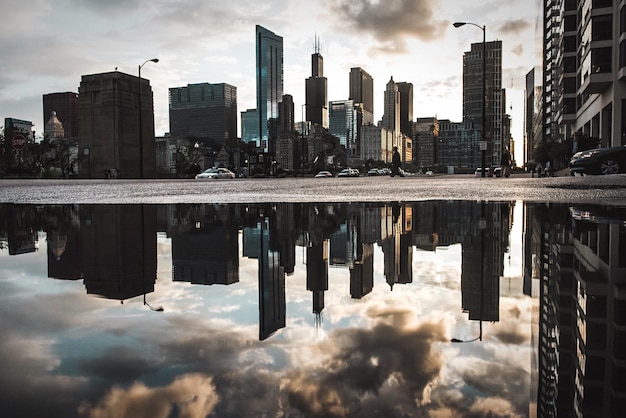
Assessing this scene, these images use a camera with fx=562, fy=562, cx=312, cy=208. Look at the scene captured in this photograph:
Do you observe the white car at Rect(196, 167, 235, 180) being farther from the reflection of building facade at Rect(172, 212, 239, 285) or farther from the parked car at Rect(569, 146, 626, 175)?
the reflection of building facade at Rect(172, 212, 239, 285)

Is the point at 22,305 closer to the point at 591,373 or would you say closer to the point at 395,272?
the point at 395,272

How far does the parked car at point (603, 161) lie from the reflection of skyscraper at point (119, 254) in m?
20.1

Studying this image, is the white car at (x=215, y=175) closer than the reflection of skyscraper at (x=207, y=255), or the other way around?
the reflection of skyscraper at (x=207, y=255)

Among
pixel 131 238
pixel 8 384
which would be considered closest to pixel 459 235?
A: pixel 131 238

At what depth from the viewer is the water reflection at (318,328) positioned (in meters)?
1.72

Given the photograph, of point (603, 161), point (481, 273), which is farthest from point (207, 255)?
point (603, 161)

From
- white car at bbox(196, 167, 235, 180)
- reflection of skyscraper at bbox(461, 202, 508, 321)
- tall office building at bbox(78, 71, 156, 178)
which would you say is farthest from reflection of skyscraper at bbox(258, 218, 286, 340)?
tall office building at bbox(78, 71, 156, 178)

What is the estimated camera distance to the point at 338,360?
2.03 meters

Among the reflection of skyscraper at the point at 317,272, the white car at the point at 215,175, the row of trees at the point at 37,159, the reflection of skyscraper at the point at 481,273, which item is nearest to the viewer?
the reflection of skyscraper at the point at 481,273

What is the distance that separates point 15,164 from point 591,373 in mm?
72108

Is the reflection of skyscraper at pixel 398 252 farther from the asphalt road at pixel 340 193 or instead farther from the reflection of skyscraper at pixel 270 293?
the asphalt road at pixel 340 193

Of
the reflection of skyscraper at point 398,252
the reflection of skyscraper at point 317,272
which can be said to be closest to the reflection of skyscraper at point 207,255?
the reflection of skyscraper at point 317,272

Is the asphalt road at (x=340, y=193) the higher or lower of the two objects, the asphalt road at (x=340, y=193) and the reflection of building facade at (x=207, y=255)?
the higher

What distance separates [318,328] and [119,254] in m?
3.00
